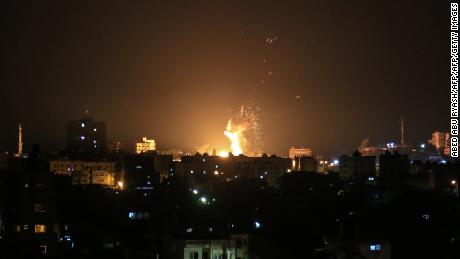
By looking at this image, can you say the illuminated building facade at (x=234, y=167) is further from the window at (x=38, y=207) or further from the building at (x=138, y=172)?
the window at (x=38, y=207)

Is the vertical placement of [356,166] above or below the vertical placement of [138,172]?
above

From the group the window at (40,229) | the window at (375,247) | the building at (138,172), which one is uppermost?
the building at (138,172)

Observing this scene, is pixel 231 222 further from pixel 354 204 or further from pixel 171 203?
pixel 354 204

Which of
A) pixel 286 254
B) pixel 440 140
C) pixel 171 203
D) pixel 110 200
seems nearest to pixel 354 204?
pixel 171 203

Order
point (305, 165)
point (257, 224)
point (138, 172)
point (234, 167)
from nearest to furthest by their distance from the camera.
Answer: point (257, 224)
point (138, 172)
point (234, 167)
point (305, 165)

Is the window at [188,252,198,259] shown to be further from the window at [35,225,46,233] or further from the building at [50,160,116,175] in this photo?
the building at [50,160,116,175]

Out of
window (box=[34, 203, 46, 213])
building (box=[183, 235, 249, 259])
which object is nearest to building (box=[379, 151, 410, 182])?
building (box=[183, 235, 249, 259])

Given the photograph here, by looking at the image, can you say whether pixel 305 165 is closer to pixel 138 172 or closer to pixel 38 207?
pixel 138 172

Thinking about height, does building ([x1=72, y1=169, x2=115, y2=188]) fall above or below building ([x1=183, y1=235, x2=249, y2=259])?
above

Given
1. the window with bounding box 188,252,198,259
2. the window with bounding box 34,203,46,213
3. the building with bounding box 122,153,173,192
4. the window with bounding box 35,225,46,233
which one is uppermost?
the building with bounding box 122,153,173,192

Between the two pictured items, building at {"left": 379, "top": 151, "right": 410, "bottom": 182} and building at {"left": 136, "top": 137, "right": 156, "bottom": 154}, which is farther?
building at {"left": 136, "top": 137, "right": 156, "bottom": 154}

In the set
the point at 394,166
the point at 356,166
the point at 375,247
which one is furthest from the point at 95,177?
the point at 375,247

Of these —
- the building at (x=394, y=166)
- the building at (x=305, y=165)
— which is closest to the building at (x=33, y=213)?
the building at (x=394, y=166)

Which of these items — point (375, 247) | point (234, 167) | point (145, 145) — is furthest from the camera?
point (145, 145)
